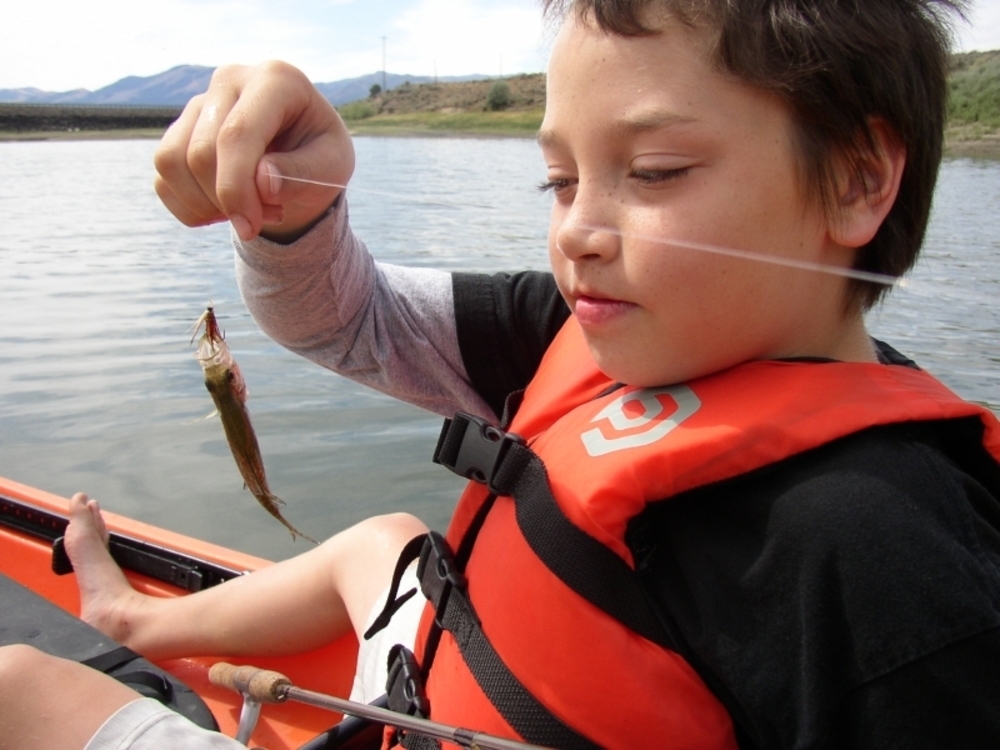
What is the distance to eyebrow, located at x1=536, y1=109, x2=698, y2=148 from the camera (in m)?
1.22

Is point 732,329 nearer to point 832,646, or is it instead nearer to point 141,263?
point 832,646

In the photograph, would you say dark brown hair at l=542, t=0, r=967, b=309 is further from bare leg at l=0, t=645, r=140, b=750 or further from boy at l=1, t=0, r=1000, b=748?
bare leg at l=0, t=645, r=140, b=750

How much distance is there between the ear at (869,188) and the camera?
51.3 inches

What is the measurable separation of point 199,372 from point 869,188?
519 cm

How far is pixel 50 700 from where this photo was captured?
1.41 meters

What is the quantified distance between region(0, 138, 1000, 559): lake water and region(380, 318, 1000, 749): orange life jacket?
Result: 61 cm

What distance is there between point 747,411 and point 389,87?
58.0 m

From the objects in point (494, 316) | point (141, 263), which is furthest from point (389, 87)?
point (494, 316)

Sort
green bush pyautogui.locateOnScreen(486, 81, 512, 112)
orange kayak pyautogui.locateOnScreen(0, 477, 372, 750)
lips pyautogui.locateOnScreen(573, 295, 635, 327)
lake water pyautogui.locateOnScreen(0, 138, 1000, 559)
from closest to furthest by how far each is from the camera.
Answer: lips pyautogui.locateOnScreen(573, 295, 635, 327), orange kayak pyautogui.locateOnScreen(0, 477, 372, 750), lake water pyautogui.locateOnScreen(0, 138, 1000, 559), green bush pyautogui.locateOnScreen(486, 81, 512, 112)

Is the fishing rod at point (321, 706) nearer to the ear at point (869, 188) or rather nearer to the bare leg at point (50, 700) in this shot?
the bare leg at point (50, 700)

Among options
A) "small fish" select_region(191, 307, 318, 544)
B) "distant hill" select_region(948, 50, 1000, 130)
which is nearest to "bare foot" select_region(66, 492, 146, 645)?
"small fish" select_region(191, 307, 318, 544)

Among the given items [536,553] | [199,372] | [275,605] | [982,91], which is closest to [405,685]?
[536,553]

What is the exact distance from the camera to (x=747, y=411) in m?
1.28

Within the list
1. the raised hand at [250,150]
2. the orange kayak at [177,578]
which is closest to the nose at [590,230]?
the raised hand at [250,150]
